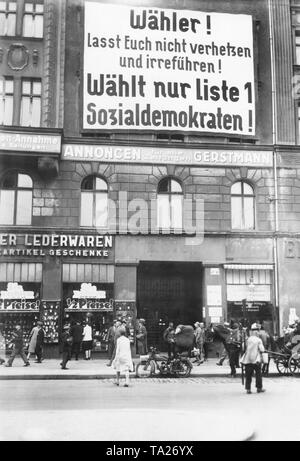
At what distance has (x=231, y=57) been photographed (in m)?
27.0

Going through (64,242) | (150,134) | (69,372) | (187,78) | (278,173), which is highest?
(187,78)

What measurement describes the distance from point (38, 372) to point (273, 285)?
11.9m

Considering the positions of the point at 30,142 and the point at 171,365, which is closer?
the point at 171,365

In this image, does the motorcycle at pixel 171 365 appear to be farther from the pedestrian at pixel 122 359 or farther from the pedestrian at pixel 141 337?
the pedestrian at pixel 141 337

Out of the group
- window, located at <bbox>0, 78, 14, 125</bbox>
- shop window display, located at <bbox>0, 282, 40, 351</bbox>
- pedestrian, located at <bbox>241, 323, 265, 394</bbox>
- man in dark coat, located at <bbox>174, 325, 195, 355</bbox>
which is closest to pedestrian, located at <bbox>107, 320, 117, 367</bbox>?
shop window display, located at <bbox>0, 282, 40, 351</bbox>

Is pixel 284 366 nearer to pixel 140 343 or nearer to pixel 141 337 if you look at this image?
pixel 141 337

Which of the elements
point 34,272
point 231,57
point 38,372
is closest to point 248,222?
point 231,57

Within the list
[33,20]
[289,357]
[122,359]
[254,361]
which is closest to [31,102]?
[33,20]

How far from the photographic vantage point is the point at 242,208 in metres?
26.8

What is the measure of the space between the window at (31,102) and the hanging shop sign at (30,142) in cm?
161

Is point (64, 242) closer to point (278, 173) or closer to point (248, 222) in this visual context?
point (248, 222)

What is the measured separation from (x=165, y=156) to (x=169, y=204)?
2222 mm

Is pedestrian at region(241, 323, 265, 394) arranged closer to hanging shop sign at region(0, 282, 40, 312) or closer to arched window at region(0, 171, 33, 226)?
hanging shop sign at region(0, 282, 40, 312)

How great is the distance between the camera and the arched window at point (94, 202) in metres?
25.7
